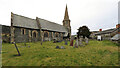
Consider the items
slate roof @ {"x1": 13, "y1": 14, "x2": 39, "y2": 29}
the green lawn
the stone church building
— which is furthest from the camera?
slate roof @ {"x1": 13, "y1": 14, "x2": 39, "y2": 29}

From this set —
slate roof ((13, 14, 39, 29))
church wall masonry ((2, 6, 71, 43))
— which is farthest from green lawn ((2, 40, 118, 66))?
slate roof ((13, 14, 39, 29))

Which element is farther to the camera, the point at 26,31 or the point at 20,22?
the point at 26,31

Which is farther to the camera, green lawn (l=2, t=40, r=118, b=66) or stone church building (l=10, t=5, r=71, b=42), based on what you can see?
stone church building (l=10, t=5, r=71, b=42)

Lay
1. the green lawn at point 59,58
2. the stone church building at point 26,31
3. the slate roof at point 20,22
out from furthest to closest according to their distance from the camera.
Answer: the slate roof at point 20,22, the stone church building at point 26,31, the green lawn at point 59,58

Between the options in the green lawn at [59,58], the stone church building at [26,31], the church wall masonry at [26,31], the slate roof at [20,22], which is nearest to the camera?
the green lawn at [59,58]

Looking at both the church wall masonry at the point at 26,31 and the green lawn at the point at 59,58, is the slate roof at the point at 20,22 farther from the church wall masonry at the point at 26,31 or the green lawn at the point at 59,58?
the green lawn at the point at 59,58

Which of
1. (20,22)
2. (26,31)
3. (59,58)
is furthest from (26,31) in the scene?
(59,58)

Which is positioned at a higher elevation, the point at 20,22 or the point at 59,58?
the point at 20,22

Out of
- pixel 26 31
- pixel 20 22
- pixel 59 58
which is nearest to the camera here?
pixel 59 58

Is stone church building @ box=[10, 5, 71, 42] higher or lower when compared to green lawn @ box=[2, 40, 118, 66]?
higher

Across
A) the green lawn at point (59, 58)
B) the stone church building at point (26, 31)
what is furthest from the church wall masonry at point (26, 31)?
the green lawn at point (59, 58)

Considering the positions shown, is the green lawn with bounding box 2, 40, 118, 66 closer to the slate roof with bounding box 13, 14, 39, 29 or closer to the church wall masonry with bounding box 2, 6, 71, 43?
the church wall masonry with bounding box 2, 6, 71, 43

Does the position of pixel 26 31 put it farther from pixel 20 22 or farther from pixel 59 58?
pixel 59 58

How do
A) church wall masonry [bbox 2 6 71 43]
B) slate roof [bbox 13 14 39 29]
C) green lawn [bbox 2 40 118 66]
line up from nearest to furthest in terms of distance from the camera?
green lawn [bbox 2 40 118 66] < church wall masonry [bbox 2 6 71 43] < slate roof [bbox 13 14 39 29]
